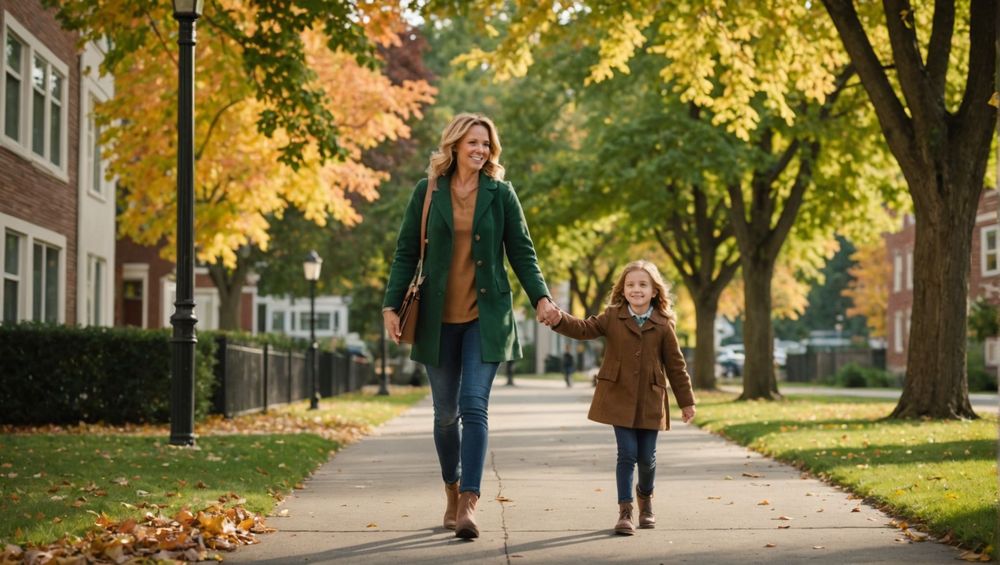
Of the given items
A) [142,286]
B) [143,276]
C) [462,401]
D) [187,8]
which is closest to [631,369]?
[462,401]

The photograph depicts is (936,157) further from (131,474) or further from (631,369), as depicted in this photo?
(131,474)

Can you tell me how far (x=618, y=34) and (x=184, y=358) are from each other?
9.15 metres

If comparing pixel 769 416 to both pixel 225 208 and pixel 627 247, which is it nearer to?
pixel 225 208

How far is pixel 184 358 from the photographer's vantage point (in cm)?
1248

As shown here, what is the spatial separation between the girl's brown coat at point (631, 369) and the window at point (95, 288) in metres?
19.5

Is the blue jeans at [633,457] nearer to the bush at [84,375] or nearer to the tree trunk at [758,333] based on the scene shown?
the bush at [84,375]

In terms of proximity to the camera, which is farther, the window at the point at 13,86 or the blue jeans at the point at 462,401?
the window at the point at 13,86

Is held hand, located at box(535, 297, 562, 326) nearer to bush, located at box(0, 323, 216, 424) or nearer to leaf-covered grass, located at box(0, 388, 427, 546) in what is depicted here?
leaf-covered grass, located at box(0, 388, 427, 546)

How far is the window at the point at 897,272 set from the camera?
58250 millimetres

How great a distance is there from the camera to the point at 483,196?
7.36 m

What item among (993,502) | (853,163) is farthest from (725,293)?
(993,502)

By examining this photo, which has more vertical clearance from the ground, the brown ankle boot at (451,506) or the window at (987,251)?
the window at (987,251)

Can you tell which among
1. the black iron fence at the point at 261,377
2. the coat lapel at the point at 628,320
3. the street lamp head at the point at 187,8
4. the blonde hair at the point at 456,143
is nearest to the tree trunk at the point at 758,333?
the black iron fence at the point at 261,377

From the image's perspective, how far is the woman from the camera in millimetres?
7254
